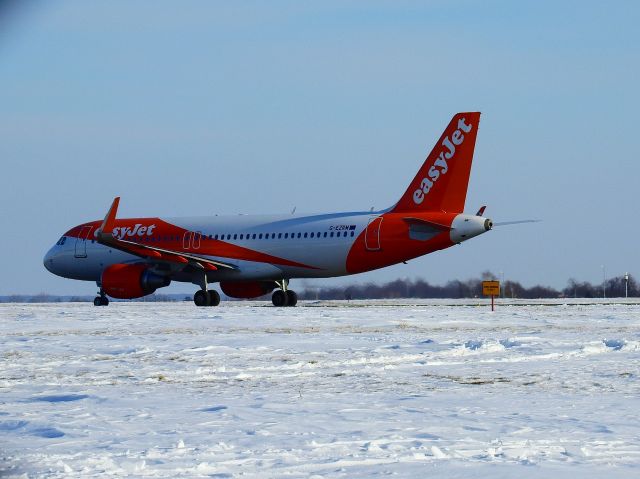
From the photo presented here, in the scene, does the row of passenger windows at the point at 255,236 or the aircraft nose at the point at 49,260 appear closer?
the row of passenger windows at the point at 255,236

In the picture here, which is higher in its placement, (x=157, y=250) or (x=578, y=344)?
(x=157, y=250)

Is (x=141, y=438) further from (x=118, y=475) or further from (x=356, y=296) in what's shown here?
(x=356, y=296)

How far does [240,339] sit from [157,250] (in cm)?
1874

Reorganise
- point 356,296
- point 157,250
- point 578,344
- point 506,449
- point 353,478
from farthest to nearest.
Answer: point 356,296, point 157,250, point 578,344, point 506,449, point 353,478

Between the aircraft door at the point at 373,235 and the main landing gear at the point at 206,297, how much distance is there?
7.20 m

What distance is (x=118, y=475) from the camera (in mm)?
6711

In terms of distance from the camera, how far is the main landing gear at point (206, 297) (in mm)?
39219

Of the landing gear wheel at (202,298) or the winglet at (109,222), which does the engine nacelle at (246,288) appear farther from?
the winglet at (109,222)

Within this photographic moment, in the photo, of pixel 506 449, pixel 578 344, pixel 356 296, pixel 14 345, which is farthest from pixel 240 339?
pixel 356 296

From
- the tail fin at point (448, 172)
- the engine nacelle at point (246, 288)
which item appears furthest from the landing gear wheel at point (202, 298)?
the tail fin at point (448, 172)

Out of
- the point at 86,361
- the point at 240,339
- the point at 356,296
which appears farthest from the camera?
the point at 356,296

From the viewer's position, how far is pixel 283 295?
39938 mm

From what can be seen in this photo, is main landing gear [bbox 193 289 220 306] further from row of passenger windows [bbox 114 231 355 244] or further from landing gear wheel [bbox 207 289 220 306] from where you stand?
row of passenger windows [bbox 114 231 355 244]

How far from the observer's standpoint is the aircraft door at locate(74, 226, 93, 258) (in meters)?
42.3
